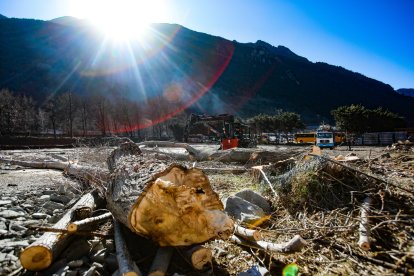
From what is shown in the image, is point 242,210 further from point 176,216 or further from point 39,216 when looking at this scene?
point 39,216

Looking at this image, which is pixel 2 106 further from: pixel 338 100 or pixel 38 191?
pixel 338 100

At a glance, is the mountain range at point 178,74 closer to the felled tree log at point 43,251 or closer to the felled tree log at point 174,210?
the felled tree log at point 43,251

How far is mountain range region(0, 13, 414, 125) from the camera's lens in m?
120

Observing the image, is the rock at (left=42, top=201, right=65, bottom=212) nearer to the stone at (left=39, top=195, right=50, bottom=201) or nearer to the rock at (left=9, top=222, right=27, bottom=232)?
the stone at (left=39, top=195, right=50, bottom=201)

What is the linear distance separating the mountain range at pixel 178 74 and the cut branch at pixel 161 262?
11028 centimetres

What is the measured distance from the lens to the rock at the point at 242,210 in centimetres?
417

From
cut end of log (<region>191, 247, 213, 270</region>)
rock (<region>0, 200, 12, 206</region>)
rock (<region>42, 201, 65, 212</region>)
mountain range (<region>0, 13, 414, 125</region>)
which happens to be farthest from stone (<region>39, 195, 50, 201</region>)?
mountain range (<region>0, 13, 414, 125</region>)

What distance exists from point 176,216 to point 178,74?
6236 inches

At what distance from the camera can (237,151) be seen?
12141 millimetres

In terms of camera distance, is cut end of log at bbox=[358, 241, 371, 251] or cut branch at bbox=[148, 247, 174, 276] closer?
cut branch at bbox=[148, 247, 174, 276]

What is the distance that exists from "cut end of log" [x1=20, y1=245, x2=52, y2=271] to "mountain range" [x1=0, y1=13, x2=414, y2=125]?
110 metres

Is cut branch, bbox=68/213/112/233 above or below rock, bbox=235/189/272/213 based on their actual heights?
above

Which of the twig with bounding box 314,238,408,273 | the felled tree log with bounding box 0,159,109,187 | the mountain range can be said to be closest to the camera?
the twig with bounding box 314,238,408,273

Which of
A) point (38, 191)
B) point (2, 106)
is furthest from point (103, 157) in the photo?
point (2, 106)
